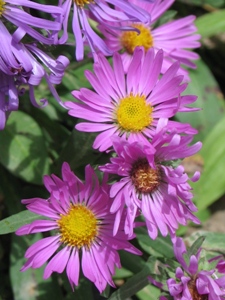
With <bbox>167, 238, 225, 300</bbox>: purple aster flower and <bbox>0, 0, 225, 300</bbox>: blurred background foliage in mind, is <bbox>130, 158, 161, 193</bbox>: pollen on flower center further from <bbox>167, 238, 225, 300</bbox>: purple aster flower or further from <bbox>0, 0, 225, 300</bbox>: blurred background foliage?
<bbox>0, 0, 225, 300</bbox>: blurred background foliage

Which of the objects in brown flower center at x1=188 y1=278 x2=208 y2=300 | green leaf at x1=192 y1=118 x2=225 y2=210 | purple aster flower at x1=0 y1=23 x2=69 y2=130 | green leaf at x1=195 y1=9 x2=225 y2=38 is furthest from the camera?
green leaf at x1=195 y1=9 x2=225 y2=38

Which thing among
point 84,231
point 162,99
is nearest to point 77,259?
point 84,231

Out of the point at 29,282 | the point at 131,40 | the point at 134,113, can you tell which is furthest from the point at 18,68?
the point at 29,282

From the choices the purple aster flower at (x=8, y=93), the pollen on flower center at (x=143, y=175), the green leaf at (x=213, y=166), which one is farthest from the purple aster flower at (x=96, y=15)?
the green leaf at (x=213, y=166)

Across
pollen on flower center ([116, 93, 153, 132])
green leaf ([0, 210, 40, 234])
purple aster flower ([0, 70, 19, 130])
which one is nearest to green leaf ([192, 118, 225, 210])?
pollen on flower center ([116, 93, 153, 132])

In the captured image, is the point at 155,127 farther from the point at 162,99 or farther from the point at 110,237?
the point at 110,237

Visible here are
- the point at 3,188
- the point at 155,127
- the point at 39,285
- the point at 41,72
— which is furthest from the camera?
the point at 3,188

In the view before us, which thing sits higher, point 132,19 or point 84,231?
point 132,19
